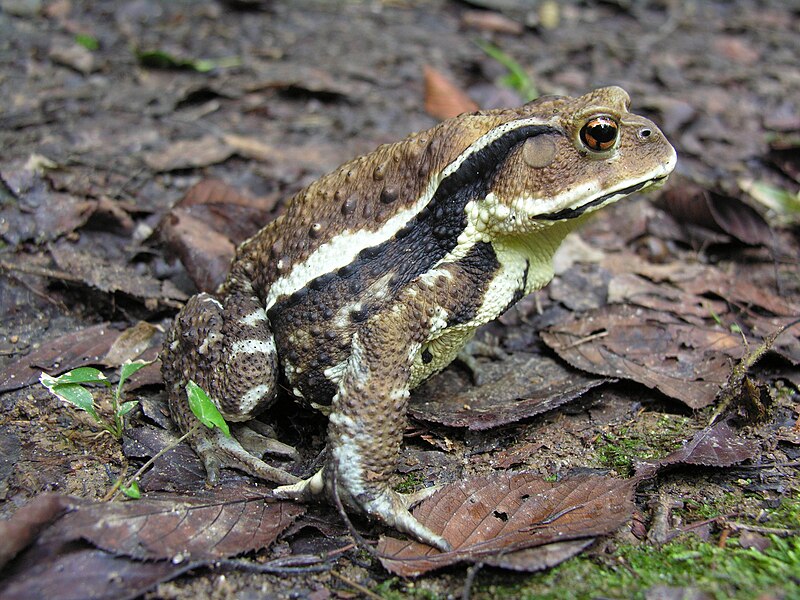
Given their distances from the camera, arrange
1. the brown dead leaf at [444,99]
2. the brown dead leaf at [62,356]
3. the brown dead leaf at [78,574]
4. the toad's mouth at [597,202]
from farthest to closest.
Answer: the brown dead leaf at [444,99]
the brown dead leaf at [62,356]
the toad's mouth at [597,202]
the brown dead leaf at [78,574]

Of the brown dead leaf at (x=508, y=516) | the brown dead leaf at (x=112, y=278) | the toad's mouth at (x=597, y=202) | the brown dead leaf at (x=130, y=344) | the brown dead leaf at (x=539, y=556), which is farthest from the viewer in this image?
the brown dead leaf at (x=112, y=278)

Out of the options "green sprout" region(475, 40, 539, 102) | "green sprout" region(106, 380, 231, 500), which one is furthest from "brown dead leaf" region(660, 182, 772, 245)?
"green sprout" region(106, 380, 231, 500)

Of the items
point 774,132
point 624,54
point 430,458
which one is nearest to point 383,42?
point 624,54

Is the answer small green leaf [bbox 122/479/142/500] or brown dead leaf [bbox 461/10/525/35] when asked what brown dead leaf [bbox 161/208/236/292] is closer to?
small green leaf [bbox 122/479/142/500]

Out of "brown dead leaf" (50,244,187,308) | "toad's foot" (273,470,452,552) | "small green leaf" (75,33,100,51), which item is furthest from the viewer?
"small green leaf" (75,33,100,51)

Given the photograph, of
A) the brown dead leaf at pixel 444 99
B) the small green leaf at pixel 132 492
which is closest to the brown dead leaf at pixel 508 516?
the small green leaf at pixel 132 492

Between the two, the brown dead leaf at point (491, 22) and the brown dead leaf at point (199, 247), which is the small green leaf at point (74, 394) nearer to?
the brown dead leaf at point (199, 247)
